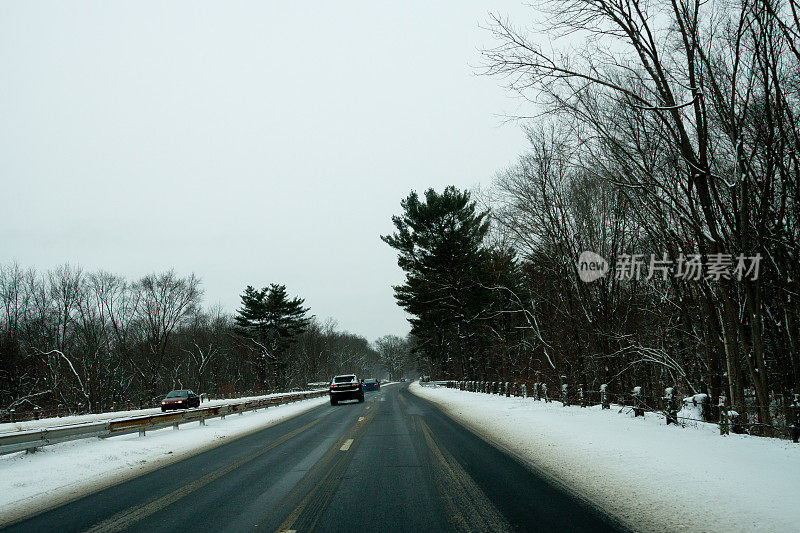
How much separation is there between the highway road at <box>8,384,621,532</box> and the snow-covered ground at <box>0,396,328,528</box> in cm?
60

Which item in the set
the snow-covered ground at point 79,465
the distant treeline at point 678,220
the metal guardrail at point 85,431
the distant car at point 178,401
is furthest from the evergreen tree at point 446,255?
the snow-covered ground at point 79,465

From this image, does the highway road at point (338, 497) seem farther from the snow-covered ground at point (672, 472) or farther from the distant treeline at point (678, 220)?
the distant treeline at point (678, 220)

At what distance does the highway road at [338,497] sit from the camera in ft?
17.8

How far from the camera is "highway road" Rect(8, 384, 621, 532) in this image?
214 inches

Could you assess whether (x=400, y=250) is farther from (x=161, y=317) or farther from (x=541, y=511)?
(x=541, y=511)

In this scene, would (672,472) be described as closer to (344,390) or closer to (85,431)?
(85,431)

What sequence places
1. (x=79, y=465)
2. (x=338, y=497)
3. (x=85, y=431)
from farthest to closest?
(x=85, y=431) → (x=79, y=465) → (x=338, y=497)

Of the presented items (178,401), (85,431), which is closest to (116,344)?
(178,401)

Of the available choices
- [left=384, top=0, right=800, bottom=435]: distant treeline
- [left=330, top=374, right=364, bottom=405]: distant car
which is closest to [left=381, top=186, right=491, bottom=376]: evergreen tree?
[left=384, top=0, right=800, bottom=435]: distant treeline

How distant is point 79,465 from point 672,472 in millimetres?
11471

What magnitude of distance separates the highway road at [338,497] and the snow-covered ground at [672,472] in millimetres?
568

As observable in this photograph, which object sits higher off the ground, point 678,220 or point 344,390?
point 678,220

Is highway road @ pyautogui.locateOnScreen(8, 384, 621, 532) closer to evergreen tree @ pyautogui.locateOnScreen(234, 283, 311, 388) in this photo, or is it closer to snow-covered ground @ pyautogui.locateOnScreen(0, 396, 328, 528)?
snow-covered ground @ pyautogui.locateOnScreen(0, 396, 328, 528)

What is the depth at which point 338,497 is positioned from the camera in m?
6.58
